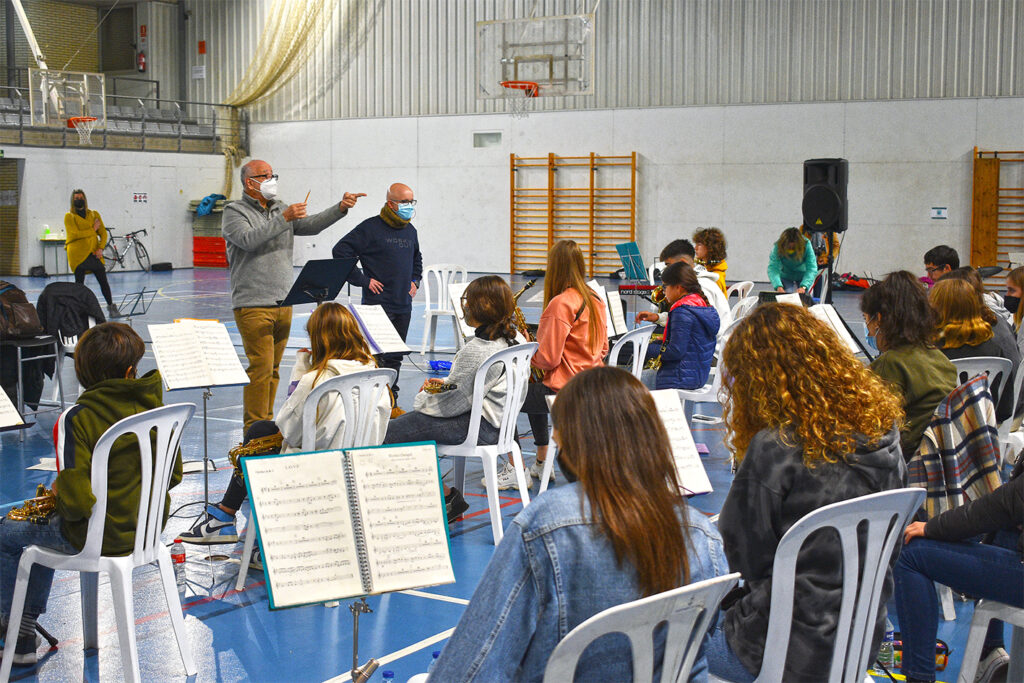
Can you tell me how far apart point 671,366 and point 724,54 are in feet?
45.2

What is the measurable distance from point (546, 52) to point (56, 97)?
→ 269 inches

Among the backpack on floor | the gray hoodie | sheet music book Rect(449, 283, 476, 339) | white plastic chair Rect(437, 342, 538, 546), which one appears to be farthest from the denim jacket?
sheet music book Rect(449, 283, 476, 339)

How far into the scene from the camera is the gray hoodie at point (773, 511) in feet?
7.25

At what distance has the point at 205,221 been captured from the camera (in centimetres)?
2233

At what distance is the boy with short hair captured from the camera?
3021 millimetres

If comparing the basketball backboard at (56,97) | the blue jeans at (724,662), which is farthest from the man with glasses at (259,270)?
the basketball backboard at (56,97)

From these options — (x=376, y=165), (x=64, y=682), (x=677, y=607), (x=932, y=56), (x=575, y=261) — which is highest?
(x=932, y=56)

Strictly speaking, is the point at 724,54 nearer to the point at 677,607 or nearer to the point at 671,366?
the point at 671,366

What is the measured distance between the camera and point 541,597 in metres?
1.73

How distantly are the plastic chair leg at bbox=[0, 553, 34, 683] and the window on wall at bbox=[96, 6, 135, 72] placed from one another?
22.6 m

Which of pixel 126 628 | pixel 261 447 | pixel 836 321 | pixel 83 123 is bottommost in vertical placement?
pixel 126 628

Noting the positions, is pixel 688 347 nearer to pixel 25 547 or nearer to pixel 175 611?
pixel 175 611

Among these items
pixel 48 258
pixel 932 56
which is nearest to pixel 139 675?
pixel 932 56

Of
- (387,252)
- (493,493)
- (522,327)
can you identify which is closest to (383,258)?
(387,252)
